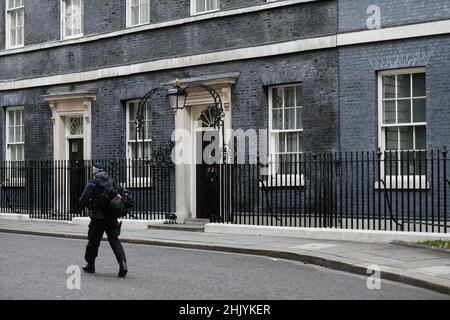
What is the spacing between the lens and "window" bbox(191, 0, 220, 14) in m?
20.4

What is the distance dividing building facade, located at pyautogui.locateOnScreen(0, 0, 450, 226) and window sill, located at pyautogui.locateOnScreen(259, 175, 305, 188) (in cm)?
72

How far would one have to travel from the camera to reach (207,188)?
66.5 feet

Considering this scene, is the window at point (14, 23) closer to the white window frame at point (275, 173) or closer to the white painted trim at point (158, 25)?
the white painted trim at point (158, 25)

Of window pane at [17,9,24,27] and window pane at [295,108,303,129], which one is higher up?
window pane at [17,9,24,27]

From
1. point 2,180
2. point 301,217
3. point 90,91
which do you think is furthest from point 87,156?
point 301,217

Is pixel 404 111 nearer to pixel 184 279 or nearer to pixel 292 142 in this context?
pixel 292 142

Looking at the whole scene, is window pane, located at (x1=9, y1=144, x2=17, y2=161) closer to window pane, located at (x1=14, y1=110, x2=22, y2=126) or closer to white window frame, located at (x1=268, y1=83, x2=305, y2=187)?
window pane, located at (x1=14, y1=110, x2=22, y2=126)

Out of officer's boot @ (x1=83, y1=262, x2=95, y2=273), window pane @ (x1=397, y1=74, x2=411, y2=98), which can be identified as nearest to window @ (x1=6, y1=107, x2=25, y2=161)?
window pane @ (x1=397, y1=74, x2=411, y2=98)

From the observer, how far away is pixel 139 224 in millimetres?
20062

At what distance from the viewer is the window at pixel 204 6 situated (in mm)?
20406

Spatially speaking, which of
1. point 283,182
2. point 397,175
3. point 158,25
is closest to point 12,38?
point 158,25

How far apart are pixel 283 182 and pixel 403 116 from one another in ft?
10.2

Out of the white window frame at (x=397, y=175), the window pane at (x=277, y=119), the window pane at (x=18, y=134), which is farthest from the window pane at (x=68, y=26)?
the white window frame at (x=397, y=175)

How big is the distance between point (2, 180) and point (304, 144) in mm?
11216
